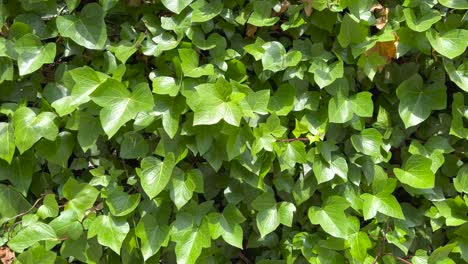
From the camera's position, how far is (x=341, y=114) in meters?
1.76

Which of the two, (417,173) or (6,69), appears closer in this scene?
(6,69)

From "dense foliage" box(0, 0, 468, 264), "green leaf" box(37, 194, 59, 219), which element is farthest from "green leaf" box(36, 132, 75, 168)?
"green leaf" box(37, 194, 59, 219)

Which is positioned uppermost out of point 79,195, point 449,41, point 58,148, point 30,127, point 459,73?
point 449,41

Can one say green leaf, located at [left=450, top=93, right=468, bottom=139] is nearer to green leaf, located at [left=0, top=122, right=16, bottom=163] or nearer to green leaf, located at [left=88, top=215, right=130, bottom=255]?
green leaf, located at [left=88, top=215, right=130, bottom=255]

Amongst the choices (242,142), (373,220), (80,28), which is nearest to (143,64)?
(80,28)

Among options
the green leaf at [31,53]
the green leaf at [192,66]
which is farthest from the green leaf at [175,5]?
the green leaf at [31,53]

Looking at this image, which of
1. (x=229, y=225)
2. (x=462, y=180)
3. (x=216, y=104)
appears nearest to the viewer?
(x=216, y=104)

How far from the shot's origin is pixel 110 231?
1.70m

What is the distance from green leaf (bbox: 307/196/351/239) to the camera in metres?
1.79

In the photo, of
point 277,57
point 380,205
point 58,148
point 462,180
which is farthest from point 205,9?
point 462,180

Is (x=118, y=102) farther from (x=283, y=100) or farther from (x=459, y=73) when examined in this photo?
(x=459, y=73)

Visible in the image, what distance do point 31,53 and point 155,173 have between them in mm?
517

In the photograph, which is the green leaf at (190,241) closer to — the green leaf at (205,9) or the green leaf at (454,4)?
the green leaf at (205,9)

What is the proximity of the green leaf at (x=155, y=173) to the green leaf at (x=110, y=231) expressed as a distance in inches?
6.6
